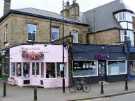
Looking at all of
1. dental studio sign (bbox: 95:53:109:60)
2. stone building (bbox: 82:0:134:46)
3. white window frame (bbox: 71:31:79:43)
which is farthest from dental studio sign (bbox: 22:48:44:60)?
stone building (bbox: 82:0:134:46)

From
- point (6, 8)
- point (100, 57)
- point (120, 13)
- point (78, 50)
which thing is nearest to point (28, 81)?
point (78, 50)

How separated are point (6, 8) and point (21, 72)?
35.1 feet

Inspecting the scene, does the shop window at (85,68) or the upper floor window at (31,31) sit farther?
the upper floor window at (31,31)

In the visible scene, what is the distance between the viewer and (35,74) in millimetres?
27344

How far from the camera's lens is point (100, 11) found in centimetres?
4066

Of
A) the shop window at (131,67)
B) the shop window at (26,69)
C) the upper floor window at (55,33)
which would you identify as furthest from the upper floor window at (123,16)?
the shop window at (26,69)

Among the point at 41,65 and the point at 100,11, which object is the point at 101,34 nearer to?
the point at 100,11

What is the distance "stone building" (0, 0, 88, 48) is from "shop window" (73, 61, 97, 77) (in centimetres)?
510

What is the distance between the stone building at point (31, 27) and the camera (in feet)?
103

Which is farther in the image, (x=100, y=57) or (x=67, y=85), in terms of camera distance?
(x=100, y=57)

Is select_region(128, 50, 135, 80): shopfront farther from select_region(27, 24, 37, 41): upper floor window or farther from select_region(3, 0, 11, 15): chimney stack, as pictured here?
select_region(3, 0, 11, 15): chimney stack

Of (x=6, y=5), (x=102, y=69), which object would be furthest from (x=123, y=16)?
(x=6, y=5)

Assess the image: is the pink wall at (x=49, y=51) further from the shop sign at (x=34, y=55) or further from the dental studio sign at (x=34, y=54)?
the shop sign at (x=34, y=55)

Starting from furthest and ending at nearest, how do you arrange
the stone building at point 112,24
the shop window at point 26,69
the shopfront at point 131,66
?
1. the stone building at point 112,24
2. the shopfront at point 131,66
3. the shop window at point 26,69
